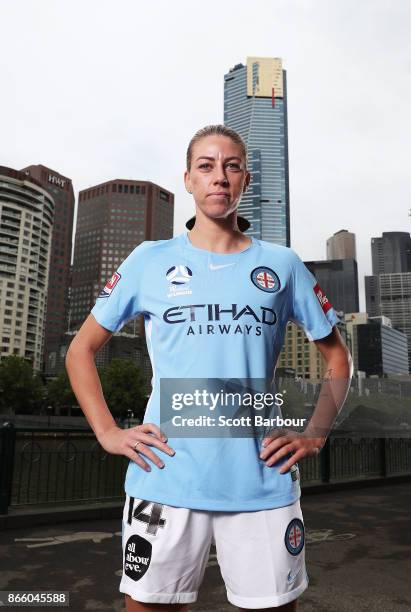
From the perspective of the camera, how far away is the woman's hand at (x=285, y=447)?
1.76 meters

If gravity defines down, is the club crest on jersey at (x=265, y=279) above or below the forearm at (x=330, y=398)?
above

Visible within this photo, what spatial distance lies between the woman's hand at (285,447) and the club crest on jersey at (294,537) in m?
0.19

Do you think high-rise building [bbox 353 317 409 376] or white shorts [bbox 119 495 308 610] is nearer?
white shorts [bbox 119 495 308 610]

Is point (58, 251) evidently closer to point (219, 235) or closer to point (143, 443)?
point (219, 235)

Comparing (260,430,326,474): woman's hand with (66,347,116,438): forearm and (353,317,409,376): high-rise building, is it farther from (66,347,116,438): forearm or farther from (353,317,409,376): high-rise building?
(353,317,409,376): high-rise building

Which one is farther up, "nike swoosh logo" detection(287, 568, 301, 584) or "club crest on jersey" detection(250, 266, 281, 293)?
"club crest on jersey" detection(250, 266, 281, 293)

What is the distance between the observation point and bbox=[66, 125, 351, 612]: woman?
171cm

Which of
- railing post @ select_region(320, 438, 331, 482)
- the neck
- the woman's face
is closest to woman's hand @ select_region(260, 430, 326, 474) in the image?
the neck

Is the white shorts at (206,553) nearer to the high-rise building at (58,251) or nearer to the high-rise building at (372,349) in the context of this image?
the high-rise building at (58,251)

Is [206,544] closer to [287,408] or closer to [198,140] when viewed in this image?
[287,408]

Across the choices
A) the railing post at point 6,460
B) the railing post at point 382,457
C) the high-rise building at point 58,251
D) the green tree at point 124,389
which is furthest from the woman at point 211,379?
the high-rise building at point 58,251

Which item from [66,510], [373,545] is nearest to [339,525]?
[373,545]

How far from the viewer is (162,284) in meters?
1.97

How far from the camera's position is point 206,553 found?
177 centimetres
